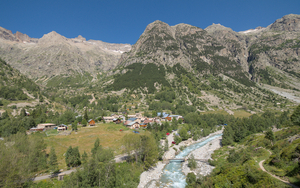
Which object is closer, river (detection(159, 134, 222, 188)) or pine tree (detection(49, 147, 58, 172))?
pine tree (detection(49, 147, 58, 172))

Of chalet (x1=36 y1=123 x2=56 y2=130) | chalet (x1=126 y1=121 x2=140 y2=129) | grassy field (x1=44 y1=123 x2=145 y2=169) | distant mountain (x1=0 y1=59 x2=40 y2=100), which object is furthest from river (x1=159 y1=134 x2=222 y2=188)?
distant mountain (x1=0 y1=59 x2=40 y2=100)

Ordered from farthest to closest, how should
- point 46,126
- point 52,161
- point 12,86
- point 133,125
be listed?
point 12,86 < point 133,125 < point 46,126 < point 52,161

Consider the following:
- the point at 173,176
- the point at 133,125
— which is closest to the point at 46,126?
the point at 133,125

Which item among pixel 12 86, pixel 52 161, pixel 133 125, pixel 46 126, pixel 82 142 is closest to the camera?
pixel 52 161

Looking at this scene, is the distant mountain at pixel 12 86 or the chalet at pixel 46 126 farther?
the distant mountain at pixel 12 86

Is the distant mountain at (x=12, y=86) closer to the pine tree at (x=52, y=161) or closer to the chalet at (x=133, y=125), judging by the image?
the chalet at (x=133, y=125)

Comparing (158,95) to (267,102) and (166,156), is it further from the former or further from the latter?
(267,102)

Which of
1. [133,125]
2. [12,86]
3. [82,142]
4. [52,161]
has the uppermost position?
[12,86]

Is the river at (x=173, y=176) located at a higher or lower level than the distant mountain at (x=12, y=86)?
lower

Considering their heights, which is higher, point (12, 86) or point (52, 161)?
point (12, 86)

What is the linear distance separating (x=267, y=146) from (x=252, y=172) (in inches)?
1103

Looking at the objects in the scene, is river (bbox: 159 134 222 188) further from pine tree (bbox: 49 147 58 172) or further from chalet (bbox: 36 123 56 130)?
chalet (bbox: 36 123 56 130)

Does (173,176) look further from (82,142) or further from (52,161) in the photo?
(82,142)

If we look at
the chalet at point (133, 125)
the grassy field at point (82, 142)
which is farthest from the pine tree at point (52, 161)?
the chalet at point (133, 125)
